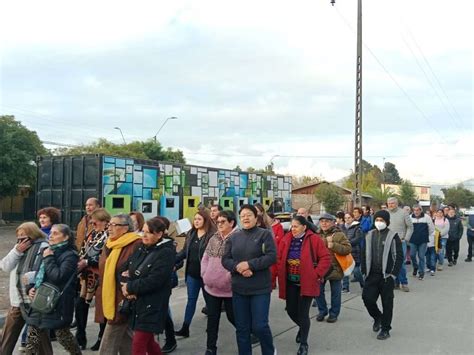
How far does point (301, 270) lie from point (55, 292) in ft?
8.67

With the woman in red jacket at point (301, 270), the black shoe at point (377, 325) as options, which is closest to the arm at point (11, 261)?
the woman in red jacket at point (301, 270)

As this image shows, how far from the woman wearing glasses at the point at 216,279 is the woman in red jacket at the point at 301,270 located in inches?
30.2

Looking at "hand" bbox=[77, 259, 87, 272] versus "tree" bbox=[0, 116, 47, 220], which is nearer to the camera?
"hand" bbox=[77, 259, 87, 272]

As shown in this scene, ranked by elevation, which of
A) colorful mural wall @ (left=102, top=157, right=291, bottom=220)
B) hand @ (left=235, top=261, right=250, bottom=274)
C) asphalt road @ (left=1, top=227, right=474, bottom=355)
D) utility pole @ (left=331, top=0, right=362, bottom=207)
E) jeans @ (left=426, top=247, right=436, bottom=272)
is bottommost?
asphalt road @ (left=1, top=227, right=474, bottom=355)

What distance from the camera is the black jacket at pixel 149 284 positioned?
414 centimetres

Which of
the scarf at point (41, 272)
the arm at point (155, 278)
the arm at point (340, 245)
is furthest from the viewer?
the arm at point (340, 245)

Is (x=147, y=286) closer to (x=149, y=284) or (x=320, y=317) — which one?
(x=149, y=284)

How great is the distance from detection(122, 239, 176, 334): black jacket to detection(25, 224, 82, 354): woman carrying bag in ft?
1.99

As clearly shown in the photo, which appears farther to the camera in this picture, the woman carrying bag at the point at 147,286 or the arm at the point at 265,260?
the arm at the point at 265,260

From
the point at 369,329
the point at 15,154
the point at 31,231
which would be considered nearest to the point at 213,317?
the point at 31,231

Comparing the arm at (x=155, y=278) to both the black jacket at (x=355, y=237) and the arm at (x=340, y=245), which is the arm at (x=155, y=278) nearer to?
the arm at (x=340, y=245)

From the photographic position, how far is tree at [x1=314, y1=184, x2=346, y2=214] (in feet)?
134

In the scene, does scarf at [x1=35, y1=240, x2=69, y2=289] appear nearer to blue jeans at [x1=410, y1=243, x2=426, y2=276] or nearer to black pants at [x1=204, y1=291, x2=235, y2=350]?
black pants at [x1=204, y1=291, x2=235, y2=350]

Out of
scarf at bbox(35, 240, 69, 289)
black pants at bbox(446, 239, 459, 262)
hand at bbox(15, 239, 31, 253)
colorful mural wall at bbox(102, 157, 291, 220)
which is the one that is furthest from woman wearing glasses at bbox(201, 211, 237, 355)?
black pants at bbox(446, 239, 459, 262)
